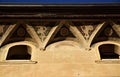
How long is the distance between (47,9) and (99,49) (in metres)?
1.75

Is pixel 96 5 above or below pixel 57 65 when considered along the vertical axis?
above

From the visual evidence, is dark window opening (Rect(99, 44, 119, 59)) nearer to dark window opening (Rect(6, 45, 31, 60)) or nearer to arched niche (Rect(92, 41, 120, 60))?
arched niche (Rect(92, 41, 120, 60))

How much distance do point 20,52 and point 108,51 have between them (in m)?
2.38

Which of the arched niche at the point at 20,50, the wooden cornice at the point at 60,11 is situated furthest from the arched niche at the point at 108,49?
the arched niche at the point at 20,50

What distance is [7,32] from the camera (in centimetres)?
766

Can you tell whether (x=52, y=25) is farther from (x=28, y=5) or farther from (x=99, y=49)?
(x=99, y=49)

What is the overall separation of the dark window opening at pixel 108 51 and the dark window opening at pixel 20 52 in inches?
77.5

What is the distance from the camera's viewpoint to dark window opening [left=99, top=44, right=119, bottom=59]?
Answer: 25.0 feet

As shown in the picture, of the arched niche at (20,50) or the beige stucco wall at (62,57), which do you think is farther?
the arched niche at (20,50)

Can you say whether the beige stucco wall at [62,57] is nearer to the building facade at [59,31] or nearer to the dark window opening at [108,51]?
the building facade at [59,31]

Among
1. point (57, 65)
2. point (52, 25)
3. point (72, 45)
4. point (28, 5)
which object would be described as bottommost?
point (57, 65)

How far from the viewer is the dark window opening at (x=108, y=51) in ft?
25.0

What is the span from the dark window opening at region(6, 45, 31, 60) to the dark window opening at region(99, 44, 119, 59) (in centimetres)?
197

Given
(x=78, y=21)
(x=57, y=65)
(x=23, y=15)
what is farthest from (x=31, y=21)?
(x=57, y=65)
